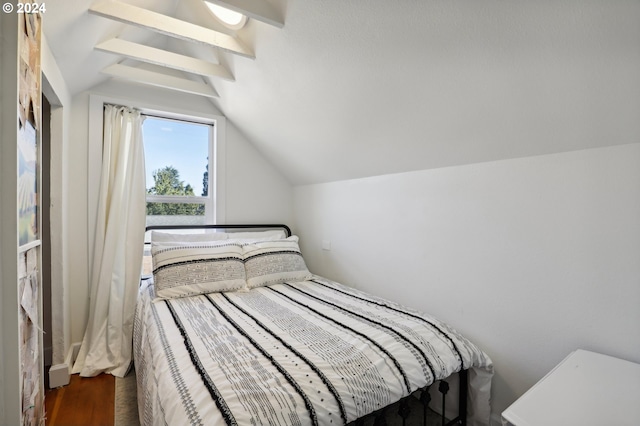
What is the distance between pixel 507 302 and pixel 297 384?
116 centimetres

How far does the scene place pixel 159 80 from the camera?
250 centimetres

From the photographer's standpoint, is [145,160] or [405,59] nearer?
[405,59]

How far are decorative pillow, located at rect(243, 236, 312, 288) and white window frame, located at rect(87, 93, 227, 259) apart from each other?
2.10ft

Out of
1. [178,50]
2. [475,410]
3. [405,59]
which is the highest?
[178,50]

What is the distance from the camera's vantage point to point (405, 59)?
1.46m

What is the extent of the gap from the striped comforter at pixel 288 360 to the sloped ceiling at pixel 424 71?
105cm

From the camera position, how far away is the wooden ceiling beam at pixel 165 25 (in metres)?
1.55

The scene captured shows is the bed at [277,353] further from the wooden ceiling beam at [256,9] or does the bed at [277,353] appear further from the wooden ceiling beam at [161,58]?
the wooden ceiling beam at [256,9]

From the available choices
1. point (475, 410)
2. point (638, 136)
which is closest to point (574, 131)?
point (638, 136)

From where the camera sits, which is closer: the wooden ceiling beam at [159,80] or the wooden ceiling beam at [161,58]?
the wooden ceiling beam at [161,58]

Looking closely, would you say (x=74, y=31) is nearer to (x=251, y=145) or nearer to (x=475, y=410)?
(x=251, y=145)

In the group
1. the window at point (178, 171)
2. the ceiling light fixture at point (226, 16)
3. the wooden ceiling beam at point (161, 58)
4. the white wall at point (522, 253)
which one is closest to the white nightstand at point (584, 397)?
the white wall at point (522, 253)

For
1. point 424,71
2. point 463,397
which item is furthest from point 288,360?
point 424,71

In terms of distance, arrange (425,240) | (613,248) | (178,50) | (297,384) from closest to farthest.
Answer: (297,384) → (613,248) → (425,240) → (178,50)
